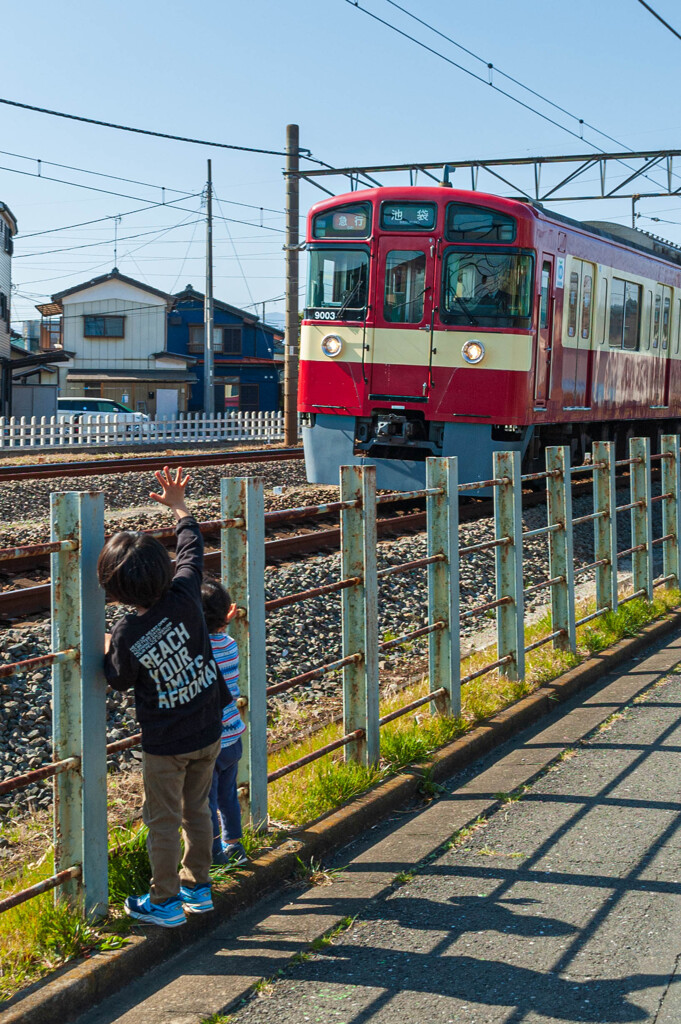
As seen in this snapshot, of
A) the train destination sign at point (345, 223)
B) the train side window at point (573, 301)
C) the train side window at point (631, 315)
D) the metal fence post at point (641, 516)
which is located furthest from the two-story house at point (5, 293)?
the metal fence post at point (641, 516)

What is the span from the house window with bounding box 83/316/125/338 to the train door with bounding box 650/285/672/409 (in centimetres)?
3936

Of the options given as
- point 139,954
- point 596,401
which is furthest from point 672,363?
point 139,954

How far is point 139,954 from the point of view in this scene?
333 centimetres

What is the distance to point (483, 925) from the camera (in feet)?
12.0

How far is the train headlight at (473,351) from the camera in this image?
12547mm

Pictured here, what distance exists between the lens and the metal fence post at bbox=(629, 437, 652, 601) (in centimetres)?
879

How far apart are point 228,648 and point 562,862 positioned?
1.43m

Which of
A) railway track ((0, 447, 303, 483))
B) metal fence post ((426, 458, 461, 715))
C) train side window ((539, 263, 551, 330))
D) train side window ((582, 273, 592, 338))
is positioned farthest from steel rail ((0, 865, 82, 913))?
railway track ((0, 447, 303, 483))

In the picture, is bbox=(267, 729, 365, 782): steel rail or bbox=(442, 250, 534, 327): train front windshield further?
bbox=(442, 250, 534, 327): train front windshield

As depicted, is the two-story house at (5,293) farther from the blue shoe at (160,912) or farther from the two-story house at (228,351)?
the blue shoe at (160,912)

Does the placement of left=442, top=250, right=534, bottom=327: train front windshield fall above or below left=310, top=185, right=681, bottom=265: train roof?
below

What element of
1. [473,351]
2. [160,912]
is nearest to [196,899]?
[160,912]

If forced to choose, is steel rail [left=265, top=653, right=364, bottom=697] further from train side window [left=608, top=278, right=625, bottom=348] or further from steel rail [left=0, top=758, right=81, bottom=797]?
train side window [left=608, top=278, right=625, bottom=348]

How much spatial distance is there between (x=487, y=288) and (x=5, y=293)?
103ft
